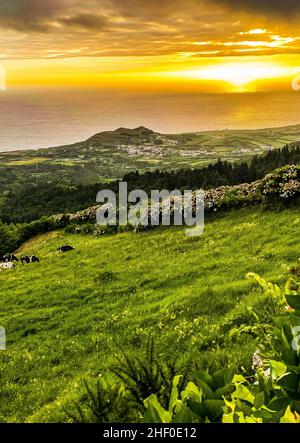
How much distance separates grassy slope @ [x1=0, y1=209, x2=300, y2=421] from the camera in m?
11.4

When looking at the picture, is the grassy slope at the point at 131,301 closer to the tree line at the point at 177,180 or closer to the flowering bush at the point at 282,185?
the flowering bush at the point at 282,185

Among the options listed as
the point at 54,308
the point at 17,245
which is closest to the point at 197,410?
the point at 54,308

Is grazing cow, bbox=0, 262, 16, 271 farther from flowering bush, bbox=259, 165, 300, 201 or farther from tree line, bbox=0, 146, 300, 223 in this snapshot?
tree line, bbox=0, 146, 300, 223

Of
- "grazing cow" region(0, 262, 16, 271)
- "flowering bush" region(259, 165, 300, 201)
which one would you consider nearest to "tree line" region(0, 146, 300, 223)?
"flowering bush" region(259, 165, 300, 201)

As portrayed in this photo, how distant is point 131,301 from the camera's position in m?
17.0

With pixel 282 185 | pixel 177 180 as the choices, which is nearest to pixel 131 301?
pixel 282 185

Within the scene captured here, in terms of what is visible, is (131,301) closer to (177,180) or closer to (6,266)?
(6,266)

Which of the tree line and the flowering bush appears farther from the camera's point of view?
the tree line

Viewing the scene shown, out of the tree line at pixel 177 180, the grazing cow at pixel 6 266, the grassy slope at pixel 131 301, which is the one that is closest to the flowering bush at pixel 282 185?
the grassy slope at pixel 131 301

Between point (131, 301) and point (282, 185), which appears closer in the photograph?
point (131, 301)

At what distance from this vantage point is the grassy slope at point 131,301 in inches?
449

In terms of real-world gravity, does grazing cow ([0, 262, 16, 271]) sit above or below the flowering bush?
below

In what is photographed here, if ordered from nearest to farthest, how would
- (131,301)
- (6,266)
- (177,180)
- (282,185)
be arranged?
(131,301), (282,185), (6,266), (177,180)
